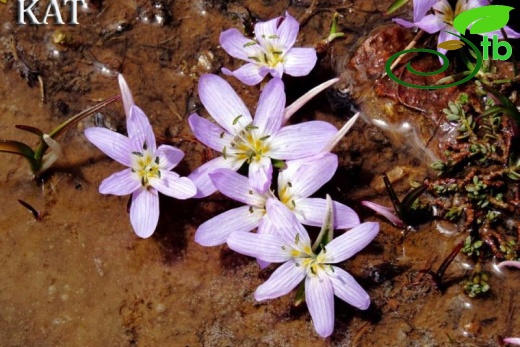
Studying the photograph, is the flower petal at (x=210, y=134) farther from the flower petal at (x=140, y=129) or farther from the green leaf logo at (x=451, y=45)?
the green leaf logo at (x=451, y=45)

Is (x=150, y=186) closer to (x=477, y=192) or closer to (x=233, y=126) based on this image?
(x=233, y=126)

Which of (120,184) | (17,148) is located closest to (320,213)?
(120,184)

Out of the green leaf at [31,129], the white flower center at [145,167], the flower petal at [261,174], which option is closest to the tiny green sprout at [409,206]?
the flower petal at [261,174]

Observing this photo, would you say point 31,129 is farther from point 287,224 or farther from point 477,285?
point 477,285

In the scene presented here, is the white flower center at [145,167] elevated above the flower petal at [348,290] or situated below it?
above

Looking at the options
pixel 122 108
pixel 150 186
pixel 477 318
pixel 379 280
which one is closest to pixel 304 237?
pixel 379 280

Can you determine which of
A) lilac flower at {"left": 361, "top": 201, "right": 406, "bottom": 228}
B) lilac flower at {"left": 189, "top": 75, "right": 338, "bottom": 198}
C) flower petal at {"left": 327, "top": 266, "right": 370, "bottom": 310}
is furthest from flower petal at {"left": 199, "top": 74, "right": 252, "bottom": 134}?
flower petal at {"left": 327, "top": 266, "right": 370, "bottom": 310}

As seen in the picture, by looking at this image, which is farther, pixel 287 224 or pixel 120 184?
pixel 120 184

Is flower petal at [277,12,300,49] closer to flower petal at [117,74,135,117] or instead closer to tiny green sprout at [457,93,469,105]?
flower petal at [117,74,135,117]
